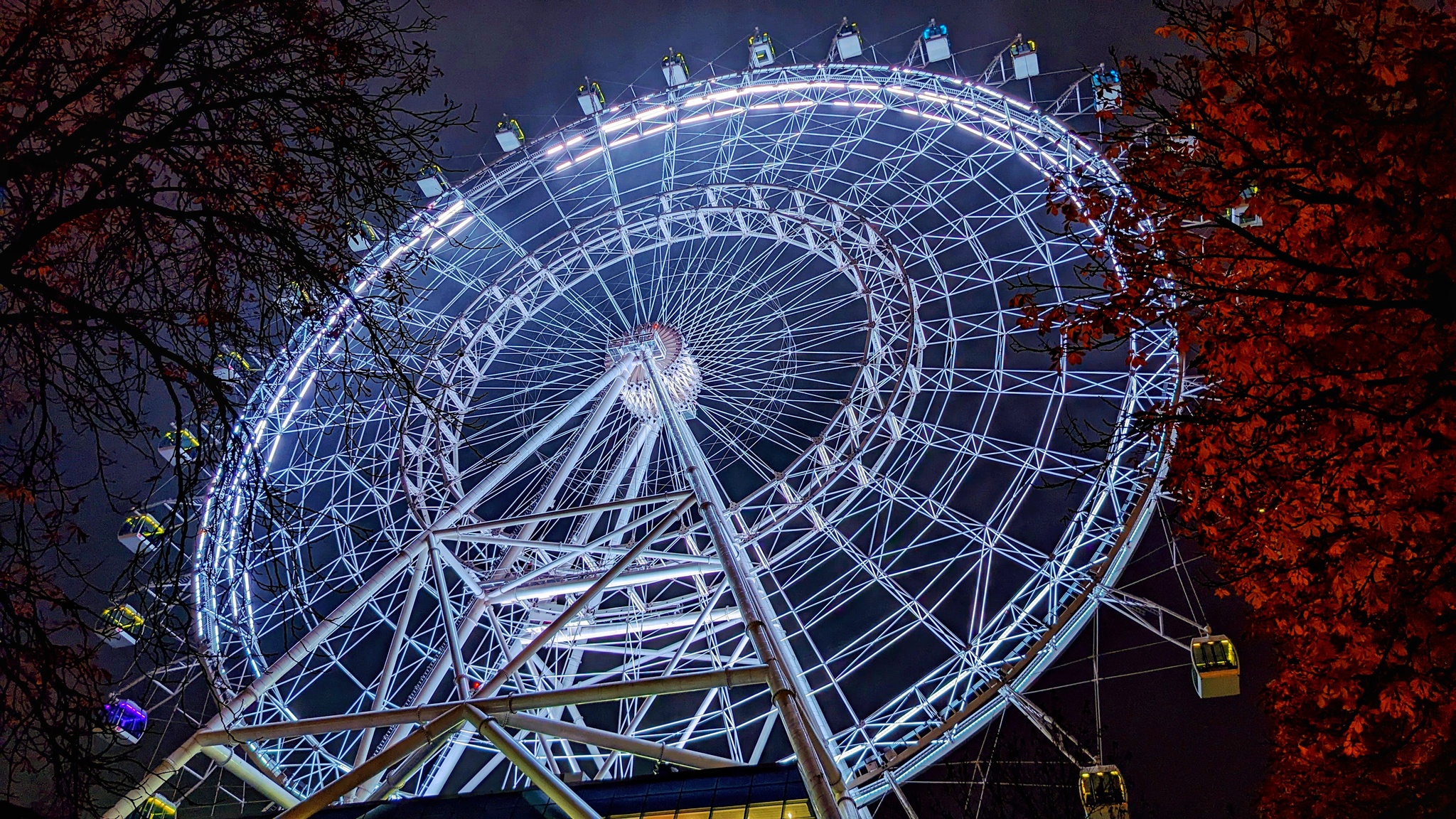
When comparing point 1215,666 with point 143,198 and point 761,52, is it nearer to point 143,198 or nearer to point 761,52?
point 143,198

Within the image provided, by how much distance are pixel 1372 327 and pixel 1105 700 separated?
26.8 meters

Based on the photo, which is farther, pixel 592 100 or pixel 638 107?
pixel 592 100

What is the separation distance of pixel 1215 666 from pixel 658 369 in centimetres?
1615

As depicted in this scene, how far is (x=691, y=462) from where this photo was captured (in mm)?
19531

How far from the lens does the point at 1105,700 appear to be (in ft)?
111

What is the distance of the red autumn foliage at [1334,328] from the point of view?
1026cm

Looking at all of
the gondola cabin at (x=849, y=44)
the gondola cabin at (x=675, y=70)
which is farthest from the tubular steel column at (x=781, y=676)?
the gondola cabin at (x=675, y=70)

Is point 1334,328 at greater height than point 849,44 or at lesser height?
lesser

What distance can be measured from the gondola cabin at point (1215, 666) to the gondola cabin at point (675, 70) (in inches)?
923

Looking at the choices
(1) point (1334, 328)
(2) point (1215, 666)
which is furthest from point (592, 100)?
(1) point (1334, 328)

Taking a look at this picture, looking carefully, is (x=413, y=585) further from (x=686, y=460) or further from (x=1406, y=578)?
(x=1406, y=578)

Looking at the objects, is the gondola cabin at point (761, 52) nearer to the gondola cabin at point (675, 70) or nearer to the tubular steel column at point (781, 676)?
the gondola cabin at point (675, 70)

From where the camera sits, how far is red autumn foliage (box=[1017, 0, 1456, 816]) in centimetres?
1026

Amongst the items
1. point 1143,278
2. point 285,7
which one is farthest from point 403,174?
point 1143,278
